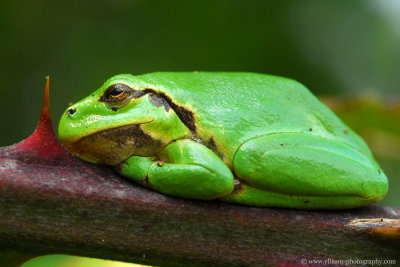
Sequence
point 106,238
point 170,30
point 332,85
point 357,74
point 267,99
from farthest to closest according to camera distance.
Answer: point 357,74, point 332,85, point 170,30, point 267,99, point 106,238

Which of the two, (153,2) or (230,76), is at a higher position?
(153,2)

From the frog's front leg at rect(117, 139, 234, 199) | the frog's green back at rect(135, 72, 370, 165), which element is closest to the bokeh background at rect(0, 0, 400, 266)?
the frog's green back at rect(135, 72, 370, 165)

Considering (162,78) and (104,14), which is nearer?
(162,78)

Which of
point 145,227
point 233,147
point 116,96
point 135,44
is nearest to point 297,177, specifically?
point 233,147

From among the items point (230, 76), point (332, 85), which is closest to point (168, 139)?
point (230, 76)

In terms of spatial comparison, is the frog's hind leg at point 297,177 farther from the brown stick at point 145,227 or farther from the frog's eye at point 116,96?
the frog's eye at point 116,96

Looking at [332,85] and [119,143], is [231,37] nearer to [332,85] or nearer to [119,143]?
[332,85]

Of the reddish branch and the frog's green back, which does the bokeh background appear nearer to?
the frog's green back

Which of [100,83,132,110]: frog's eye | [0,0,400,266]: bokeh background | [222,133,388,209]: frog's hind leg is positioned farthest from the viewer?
[0,0,400,266]: bokeh background
